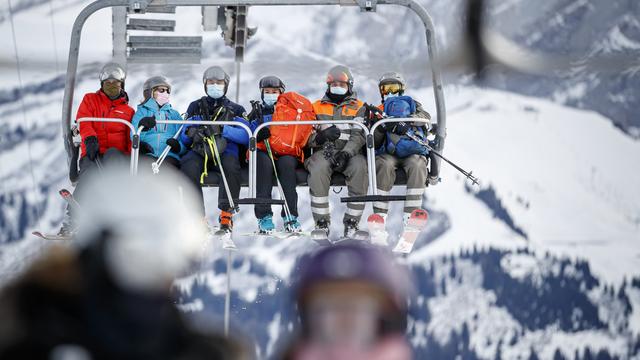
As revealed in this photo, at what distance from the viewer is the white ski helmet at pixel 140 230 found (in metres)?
3.82

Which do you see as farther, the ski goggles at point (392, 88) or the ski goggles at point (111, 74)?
the ski goggles at point (392, 88)

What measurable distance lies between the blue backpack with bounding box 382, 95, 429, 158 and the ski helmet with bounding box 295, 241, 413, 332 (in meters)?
6.10

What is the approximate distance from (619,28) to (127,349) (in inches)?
3634

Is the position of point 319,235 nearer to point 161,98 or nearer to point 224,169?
point 224,169

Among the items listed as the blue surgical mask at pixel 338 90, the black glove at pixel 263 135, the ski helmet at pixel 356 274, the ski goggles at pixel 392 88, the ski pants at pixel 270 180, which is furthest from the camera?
the ski goggles at pixel 392 88

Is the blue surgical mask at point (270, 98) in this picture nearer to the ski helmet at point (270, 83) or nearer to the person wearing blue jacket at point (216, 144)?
the ski helmet at point (270, 83)

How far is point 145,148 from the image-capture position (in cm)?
1024

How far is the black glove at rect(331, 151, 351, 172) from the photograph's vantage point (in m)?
10.1

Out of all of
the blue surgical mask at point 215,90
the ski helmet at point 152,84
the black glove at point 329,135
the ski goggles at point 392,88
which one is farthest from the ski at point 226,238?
the ski goggles at point 392,88

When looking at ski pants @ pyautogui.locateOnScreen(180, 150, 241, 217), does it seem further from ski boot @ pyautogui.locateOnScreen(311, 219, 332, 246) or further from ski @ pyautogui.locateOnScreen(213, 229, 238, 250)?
ski boot @ pyautogui.locateOnScreen(311, 219, 332, 246)

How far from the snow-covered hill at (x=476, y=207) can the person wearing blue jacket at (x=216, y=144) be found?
53.5m

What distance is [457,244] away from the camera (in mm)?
101000

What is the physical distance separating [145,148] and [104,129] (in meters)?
0.32

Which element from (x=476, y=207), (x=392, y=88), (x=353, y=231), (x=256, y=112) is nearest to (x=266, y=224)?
(x=353, y=231)
